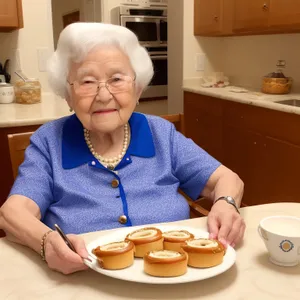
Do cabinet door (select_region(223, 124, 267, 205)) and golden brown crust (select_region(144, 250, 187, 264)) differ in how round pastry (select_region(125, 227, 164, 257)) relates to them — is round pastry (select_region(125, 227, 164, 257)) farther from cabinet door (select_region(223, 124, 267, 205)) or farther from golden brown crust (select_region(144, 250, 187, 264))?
cabinet door (select_region(223, 124, 267, 205))

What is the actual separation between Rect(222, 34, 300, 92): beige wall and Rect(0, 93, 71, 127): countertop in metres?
1.68

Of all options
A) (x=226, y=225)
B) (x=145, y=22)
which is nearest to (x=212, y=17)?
(x=145, y=22)

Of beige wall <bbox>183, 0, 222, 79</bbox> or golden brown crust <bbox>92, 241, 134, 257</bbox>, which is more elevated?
beige wall <bbox>183, 0, 222, 79</bbox>

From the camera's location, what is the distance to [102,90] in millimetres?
1190

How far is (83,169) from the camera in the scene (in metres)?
1.20

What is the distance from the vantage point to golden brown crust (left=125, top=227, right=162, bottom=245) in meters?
0.84

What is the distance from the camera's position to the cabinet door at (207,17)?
3395mm

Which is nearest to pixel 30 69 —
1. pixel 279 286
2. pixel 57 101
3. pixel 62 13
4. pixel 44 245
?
pixel 57 101

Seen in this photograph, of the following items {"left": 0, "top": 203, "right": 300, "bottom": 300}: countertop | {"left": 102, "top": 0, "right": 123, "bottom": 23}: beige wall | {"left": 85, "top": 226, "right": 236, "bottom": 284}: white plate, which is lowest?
{"left": 0, "top": 203, "right": 300, "bottom": 300}: countertop

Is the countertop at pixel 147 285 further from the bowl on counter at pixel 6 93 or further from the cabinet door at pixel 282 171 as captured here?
the bowl on counter at pixel 6 93

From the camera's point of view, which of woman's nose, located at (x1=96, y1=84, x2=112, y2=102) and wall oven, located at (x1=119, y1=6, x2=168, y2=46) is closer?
woman's nose, located at (x1=96, y1=84, x2=112, y2=102)

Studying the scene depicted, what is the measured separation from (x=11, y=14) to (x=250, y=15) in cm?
165

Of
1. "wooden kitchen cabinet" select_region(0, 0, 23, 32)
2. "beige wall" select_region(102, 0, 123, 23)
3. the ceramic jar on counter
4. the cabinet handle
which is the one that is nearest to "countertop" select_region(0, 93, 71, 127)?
the ceramic jar on counter

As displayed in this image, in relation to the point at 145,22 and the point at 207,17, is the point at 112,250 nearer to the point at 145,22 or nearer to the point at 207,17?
the point at 207,17
